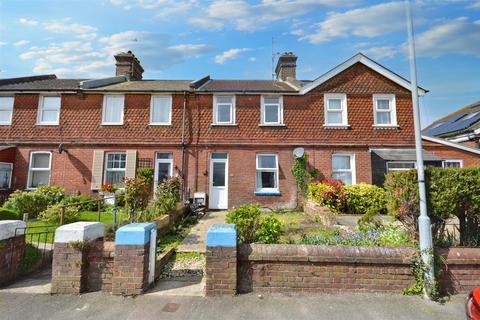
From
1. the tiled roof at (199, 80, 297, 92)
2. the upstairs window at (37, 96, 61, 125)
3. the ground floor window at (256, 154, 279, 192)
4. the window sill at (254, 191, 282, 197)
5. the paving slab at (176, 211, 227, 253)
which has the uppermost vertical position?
the tiled roof at (199, 80, 297, 92)

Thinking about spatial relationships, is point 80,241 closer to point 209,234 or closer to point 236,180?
point 209,234

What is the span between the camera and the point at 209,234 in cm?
461

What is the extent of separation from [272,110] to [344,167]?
5.01m

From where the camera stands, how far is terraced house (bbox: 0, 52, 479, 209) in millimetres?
14211

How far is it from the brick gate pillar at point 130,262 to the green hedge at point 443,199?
504 cm

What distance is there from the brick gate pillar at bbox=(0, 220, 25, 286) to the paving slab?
3227 mm

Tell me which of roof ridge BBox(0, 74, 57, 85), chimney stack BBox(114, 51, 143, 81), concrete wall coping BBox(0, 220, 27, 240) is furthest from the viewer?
chimney stack BBox(114, 51, 143, 81)

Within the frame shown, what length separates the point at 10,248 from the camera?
5023 mm

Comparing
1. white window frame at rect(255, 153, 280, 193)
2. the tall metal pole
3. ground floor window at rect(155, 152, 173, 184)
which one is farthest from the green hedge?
ground floor window at rect(155, 152, 173, 184)

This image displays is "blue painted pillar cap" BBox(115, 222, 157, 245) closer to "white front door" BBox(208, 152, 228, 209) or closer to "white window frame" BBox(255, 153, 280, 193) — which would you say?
"white front door" BBox(208, 152, 228, 209)

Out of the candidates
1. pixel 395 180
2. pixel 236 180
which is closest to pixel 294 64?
pixel 236 180

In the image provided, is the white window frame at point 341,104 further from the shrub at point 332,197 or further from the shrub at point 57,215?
the shrub at point 57,215

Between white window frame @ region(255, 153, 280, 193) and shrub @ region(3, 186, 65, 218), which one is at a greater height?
white window frame @ region(255, 153, 280, 193)

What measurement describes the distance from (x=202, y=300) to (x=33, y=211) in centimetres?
1012
